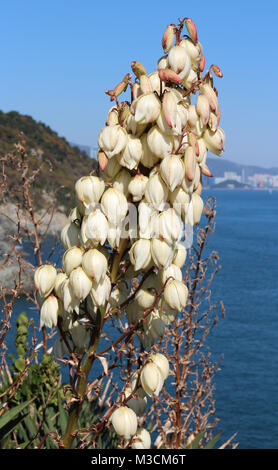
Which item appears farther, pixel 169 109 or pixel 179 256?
pixel 179 256

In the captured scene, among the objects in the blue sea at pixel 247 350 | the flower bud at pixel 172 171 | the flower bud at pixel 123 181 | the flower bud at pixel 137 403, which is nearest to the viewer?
the flower bud at pixel 172 171

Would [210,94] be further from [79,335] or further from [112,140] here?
[79,335]

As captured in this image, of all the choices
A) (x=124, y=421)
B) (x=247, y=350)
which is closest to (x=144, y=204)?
(x=124, y=421)

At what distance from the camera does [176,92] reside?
1138mm

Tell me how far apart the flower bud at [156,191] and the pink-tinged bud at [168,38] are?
0.93ft

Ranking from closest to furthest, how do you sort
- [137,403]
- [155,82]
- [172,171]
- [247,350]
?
[172,171] → [155,82] → [137,403] → [247,350]

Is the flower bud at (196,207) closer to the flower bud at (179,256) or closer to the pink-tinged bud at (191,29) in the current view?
the flower bud at (179,256)

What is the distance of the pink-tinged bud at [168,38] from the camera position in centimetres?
116

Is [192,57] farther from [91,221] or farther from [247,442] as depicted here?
[247,442]

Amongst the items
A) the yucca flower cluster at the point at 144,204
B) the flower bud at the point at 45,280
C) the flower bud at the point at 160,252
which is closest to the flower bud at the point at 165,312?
the yucca flower cluster at the point at 144,204

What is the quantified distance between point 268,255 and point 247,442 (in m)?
20.0

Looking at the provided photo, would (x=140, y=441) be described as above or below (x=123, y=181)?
below

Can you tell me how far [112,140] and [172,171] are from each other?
139 mm

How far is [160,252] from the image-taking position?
1.07 meters
